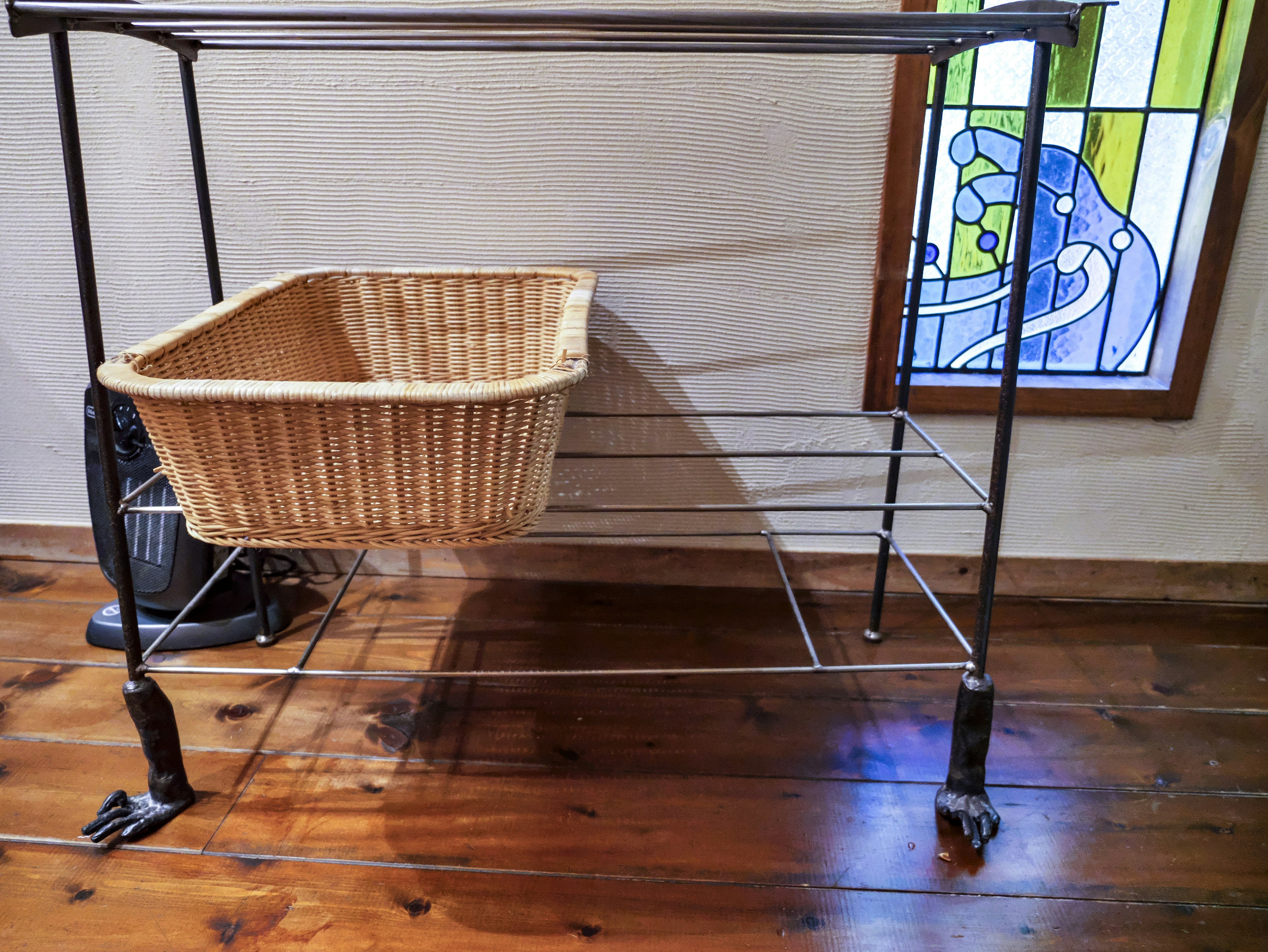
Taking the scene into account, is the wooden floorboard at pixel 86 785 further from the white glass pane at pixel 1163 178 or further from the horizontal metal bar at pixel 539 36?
the white glass pane at pixel 1163 178

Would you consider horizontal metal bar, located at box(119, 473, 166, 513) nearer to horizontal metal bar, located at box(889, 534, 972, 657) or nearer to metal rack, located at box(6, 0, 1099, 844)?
metal rack, located at box(6, 0, 1099, 844)

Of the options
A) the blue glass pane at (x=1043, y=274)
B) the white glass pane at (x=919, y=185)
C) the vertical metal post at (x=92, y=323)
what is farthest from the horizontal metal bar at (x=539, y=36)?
the blue glass pane at (x=1043, y=274)

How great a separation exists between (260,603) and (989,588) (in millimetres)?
1086

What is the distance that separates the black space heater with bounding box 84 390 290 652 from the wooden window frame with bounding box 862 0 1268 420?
111 centimetres

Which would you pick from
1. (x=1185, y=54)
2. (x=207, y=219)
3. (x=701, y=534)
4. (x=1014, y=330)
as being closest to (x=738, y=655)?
(x=701, y=534)

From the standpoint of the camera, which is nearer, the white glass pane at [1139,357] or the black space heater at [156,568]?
the black space heater at [156,568]

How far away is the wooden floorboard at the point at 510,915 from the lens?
91 cm

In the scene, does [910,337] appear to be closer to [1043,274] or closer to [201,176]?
[1043,274]

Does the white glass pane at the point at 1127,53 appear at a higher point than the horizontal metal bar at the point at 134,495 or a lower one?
higher

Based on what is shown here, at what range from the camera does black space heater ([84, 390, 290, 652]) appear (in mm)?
1325

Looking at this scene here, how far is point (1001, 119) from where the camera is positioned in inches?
54.0

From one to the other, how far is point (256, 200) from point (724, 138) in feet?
2.51

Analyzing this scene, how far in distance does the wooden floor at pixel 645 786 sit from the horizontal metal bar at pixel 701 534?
0.11 meters

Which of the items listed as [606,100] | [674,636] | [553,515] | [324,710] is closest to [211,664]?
[324,710]
